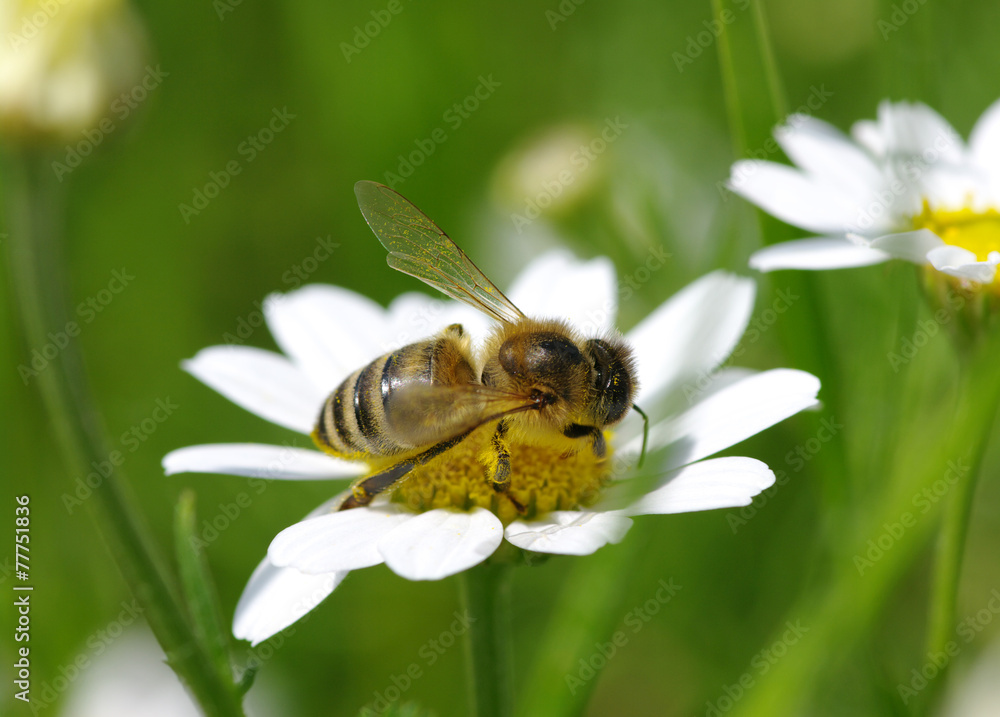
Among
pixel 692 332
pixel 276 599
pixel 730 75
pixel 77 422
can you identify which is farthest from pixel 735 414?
pixel 77 422

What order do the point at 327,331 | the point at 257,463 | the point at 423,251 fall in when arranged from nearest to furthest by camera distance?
the point at 257,463, the point at 423,251, the point at 327,331

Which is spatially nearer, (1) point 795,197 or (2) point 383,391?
(2) point 383,391

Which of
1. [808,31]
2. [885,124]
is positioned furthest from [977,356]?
[808,31]

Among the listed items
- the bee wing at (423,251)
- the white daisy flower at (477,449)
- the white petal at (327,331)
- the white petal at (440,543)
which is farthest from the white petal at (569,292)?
the white petal at (440,543)

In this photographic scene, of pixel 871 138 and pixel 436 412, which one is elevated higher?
pixel 436 412

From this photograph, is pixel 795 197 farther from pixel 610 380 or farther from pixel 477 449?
pixel 477 449

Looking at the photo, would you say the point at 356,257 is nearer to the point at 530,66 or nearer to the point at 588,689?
the point at 530,66

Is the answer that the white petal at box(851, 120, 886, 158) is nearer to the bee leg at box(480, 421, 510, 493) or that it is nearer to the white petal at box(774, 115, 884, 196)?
the white petal at box(774, 115, 884, 196)
